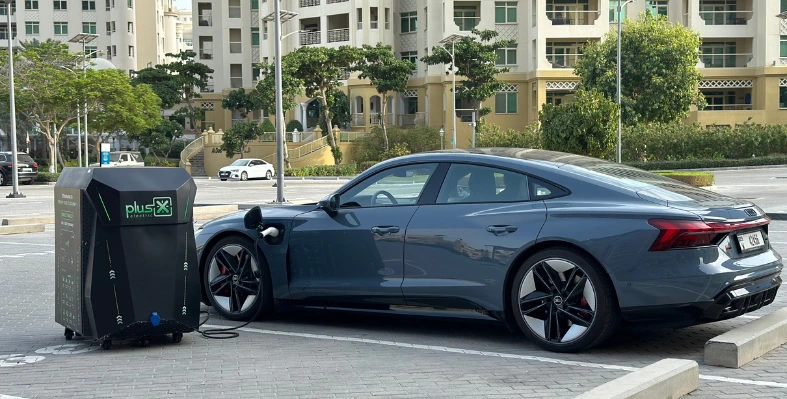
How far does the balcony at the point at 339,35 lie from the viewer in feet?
234

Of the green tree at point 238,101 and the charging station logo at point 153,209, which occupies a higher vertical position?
the green tree at point 238,101

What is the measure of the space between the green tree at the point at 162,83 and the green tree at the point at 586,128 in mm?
51625

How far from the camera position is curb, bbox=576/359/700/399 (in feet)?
16.5

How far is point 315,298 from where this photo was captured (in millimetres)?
8109

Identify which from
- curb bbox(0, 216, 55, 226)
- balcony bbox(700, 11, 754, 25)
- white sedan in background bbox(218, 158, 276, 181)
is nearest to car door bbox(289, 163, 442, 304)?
curb bbox(0, 216, 55, 226)

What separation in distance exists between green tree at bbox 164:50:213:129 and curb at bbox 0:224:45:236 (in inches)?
2387

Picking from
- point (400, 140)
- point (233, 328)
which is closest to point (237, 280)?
point (233, 328)

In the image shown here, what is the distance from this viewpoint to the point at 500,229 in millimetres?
7156

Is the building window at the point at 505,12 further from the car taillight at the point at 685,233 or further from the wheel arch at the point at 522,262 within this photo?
the car taillight at the point at 685,233

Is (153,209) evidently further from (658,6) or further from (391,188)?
(658,6)

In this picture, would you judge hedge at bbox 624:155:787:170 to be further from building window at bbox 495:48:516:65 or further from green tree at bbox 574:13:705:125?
building window at bbox 495:48:516:65

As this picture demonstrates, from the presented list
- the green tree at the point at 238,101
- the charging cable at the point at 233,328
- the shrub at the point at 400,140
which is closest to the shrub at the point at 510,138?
the shrub at the point at 400,140

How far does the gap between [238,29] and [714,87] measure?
1574 inches

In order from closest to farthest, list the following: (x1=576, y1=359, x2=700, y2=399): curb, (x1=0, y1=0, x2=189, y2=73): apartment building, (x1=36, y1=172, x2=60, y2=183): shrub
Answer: (x1=576, y1=359, x2=700, y2=399): curb, (x1=36, y1=172, x2=60, y2=183): shrub, (x1=0, y1=0, x2=189, y2=73): apartment building
